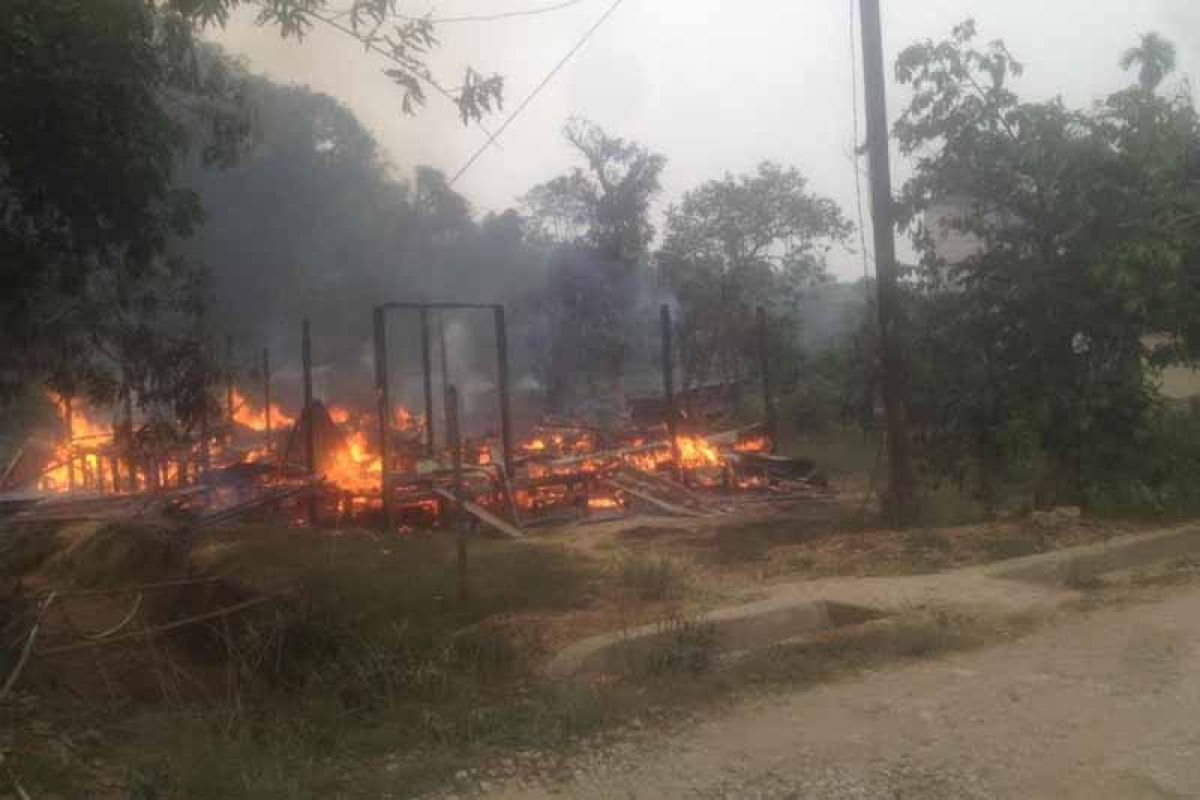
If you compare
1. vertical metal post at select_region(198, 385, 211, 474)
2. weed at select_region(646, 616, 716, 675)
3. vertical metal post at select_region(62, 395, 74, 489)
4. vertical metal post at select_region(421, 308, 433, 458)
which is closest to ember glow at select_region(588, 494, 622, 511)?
vertical metal post at select_region(421, 308, 433, 458)

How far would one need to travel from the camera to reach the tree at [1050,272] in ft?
39.5

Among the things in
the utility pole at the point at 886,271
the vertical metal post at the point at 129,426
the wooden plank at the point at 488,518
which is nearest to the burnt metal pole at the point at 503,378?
the wooden plank at the point at 488,518

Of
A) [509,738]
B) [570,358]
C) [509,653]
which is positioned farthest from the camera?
[570,358]

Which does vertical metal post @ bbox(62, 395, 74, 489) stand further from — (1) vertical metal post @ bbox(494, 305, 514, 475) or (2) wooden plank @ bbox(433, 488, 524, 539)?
(1) vertical metal post @ bbox(494, 305, 514, 475)

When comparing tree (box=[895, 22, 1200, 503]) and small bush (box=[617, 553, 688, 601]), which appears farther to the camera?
tree (box=[895, 22, 1200, 503])

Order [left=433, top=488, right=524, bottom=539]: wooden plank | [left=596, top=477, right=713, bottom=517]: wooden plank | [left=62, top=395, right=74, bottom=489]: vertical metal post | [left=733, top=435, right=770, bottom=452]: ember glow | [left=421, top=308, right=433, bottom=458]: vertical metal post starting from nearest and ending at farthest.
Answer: [left=433, top=488, right=524, bottom=539]: wooden plank, [left=596, top=477, right=713, bottom=517]: wooden plank, [left=421, top=308, right=433, bottom=458]: vertical metal post, [left=62, top=395, right=74, bottom=489]: vertical metal post, [left=733, top=435, right=770, bottom=452]: ember glow

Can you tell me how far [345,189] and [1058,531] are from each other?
2806 centimetres

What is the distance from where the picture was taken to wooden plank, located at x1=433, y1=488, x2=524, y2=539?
14350 mm

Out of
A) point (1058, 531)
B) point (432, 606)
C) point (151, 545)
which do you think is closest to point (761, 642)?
point (432, 606)

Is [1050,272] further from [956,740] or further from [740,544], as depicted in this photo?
[956,740]

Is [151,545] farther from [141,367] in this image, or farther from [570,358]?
[570,358]

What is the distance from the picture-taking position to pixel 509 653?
770 centimetres

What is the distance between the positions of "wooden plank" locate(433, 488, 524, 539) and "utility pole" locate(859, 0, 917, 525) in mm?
4812

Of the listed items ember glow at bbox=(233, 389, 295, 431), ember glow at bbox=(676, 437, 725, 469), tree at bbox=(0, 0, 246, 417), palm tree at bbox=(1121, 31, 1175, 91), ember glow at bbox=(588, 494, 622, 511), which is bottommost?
ember glow at bbox=(588, 494, 622, 511)
